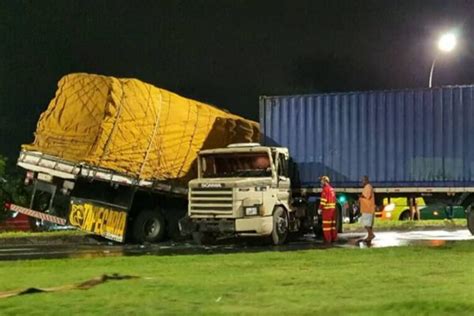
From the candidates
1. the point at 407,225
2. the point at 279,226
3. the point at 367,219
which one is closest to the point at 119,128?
the point at 279,226

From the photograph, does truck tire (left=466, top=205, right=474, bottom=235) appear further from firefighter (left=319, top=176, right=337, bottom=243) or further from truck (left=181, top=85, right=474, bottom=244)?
firefighter (left=319, top=176, right=337, bottom=243)

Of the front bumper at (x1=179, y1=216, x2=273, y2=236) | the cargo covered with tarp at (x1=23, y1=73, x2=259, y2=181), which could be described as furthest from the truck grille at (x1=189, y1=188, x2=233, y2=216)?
the cargo covered with tarp at (x1=23, y1=73, x2=259, y2=181)

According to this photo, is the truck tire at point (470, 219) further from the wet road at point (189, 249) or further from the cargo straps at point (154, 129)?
the cargo straps at point (154, 129)

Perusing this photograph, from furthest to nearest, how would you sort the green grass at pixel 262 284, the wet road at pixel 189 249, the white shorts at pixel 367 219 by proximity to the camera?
the white shorts at pixel 367 219
the wet road at pixel 189 249
the green grass at pixel 262 284

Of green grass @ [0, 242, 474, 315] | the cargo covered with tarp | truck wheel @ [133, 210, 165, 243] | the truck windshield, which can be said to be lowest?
green grass @ [0, 242, 474, 315]

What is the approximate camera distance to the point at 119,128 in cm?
1867

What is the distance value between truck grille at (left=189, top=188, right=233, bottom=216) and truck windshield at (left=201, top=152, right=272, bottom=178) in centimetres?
79

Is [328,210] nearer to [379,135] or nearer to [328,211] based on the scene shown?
[328,211]

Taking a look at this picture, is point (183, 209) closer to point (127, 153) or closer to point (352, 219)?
point (127, 153)

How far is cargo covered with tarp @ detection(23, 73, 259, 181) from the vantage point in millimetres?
18469

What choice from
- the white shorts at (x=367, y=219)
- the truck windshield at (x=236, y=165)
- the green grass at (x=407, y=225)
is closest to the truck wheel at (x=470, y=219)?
the white shorts at (x=367, y=219)

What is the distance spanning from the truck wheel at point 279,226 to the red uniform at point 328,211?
115cm

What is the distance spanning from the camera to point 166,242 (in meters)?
20.3

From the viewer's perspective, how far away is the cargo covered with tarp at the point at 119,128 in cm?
1847
